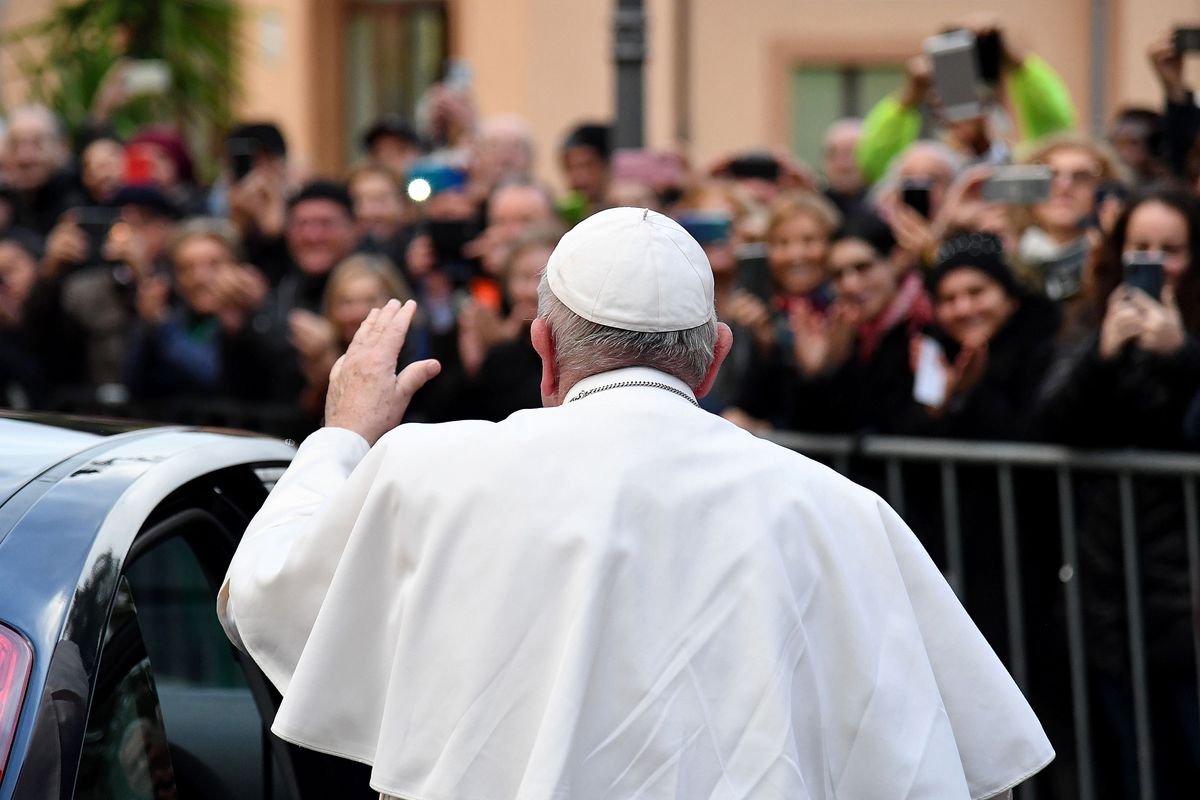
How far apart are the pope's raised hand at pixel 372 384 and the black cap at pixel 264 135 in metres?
5.53

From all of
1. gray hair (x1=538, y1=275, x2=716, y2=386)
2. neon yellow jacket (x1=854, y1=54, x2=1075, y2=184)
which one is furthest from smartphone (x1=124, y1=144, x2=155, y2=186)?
gray hair (x1=538, y1=275, x2=716, y2=386)

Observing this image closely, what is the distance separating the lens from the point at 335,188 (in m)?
7.71

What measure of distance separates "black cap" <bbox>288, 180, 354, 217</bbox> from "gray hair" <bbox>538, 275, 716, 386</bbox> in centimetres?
493

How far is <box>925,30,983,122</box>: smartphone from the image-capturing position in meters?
6.77

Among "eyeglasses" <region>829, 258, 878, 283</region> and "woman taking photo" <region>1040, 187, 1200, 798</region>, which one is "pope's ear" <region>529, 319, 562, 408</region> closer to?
Result: "woman taking photo" <region>1040, 187, 1200, 798</region>

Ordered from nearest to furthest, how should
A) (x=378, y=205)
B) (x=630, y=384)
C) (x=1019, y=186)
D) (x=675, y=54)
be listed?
(x=630, y=384) < (x=1019, y=186) < (x=378, y=205) < (x=675, y=54)

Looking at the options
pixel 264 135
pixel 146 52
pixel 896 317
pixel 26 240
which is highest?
pixel 146 52

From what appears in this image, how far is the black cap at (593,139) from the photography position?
8195mm

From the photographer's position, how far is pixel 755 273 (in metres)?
6.30

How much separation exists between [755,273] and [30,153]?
467cm

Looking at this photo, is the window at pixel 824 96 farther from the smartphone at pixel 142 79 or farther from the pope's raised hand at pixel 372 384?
the pope's raised hand at pixel 372 384

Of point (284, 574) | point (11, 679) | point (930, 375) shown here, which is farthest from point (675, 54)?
point (11, 679)

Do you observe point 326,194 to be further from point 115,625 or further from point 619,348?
point 115,625

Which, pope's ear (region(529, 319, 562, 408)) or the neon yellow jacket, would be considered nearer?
pope's ear (region(529, 319, 562, 408))
